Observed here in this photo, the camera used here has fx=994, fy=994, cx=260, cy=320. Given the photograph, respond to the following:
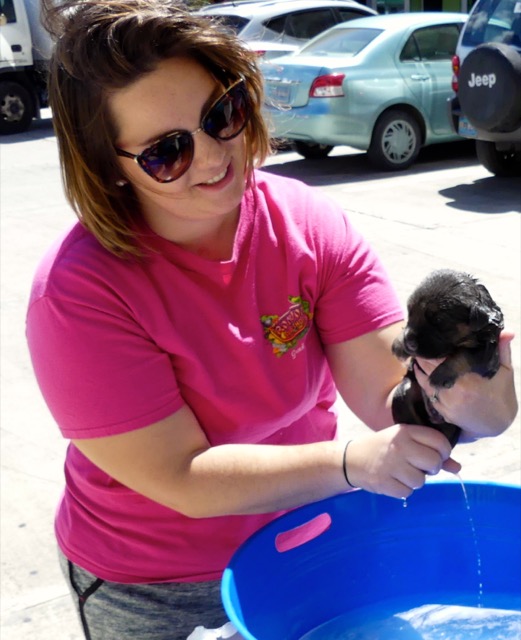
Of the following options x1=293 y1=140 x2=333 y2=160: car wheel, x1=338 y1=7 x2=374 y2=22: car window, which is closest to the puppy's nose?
x1=293 y1=140 x2=333 y2=160: car wheel

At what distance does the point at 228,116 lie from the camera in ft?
5.74

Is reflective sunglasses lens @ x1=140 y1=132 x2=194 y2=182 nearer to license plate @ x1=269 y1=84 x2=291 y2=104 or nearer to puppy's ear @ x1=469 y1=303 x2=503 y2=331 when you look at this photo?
puppy's ear @ x1=469 y1=303 x2=503 y2=331

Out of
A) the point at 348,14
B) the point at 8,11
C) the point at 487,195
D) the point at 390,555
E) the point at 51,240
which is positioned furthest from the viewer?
the point at 8,11

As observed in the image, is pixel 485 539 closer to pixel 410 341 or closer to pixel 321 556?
pixel 321 556

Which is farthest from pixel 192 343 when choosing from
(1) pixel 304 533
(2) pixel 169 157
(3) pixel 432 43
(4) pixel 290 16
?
(4) pixel 290 16

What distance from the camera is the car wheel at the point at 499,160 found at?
30.4ft

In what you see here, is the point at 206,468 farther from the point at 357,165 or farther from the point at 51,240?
the point at 357,165

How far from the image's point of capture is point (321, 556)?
191cm

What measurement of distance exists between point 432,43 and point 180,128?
9.29m

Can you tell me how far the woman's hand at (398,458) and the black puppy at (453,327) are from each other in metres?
0.12

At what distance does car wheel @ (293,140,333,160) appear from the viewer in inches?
434

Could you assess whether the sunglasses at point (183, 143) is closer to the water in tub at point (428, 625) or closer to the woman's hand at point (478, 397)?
the woman's hand at point (478, 397)

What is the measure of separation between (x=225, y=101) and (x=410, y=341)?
1.80 ft

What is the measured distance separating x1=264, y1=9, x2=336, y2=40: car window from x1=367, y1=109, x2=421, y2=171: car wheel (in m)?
2.22
